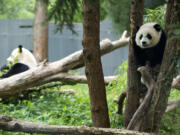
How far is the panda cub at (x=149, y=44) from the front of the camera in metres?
3.82

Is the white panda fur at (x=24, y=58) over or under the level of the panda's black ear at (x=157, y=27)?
under

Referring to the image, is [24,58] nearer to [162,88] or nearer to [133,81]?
[133,81]

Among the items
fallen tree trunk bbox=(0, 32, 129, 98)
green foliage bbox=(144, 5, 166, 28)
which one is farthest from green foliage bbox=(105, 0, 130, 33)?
green foliage bbox=(144, 5, 166, 28)

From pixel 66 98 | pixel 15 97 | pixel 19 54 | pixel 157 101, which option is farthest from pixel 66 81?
pixel 157 101

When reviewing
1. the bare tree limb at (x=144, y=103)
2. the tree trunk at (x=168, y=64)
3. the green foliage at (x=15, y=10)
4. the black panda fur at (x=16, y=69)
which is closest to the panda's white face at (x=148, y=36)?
the bare tree limb at (x=144, y=103)

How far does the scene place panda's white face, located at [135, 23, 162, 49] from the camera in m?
3.80

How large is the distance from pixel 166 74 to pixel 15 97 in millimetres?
4186

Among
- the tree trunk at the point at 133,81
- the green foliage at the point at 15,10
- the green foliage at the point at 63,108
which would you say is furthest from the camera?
the green foliage at the point at 15,10

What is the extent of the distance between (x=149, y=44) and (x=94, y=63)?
1.11 meters

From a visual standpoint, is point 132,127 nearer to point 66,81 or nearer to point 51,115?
point 51,115

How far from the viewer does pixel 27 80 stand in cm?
498

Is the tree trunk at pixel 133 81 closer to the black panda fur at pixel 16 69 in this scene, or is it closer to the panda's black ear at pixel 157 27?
the panda's black ear at pixel 157 27

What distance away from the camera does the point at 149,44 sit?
3.99 metres

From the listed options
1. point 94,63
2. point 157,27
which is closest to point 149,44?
point 157,27
